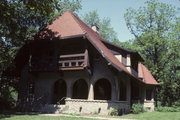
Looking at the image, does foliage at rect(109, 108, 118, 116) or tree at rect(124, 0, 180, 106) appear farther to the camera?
tree at rect(124, 0, 180, 106)

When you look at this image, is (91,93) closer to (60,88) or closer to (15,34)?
(60,88)

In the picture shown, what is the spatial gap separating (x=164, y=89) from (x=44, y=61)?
27245 mm

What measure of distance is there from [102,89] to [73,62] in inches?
172

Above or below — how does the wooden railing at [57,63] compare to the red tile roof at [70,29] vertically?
below

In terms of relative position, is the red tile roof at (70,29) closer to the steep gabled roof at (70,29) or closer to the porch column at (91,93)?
the steep gabled roof at (70,29)

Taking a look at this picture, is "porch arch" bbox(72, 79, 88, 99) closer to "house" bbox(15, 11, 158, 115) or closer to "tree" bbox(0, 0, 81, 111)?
"house" bbox(15, 11, 158, 115)

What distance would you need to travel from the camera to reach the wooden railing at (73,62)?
18.6m

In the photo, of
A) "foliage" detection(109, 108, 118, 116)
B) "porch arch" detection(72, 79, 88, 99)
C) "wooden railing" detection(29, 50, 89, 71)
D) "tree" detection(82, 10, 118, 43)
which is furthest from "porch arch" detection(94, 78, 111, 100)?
"tree" detection(82, 10, 118, 43)

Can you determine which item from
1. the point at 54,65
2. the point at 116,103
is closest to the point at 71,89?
the point at 54,65

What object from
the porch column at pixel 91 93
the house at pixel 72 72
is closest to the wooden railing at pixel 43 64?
the house at pixel 72 72

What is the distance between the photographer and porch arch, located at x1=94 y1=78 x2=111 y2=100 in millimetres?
22094

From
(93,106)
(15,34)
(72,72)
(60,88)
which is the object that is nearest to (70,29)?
(72,72)

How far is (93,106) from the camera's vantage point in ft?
61.5

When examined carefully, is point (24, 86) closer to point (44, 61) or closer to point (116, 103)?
point (44, 61)
